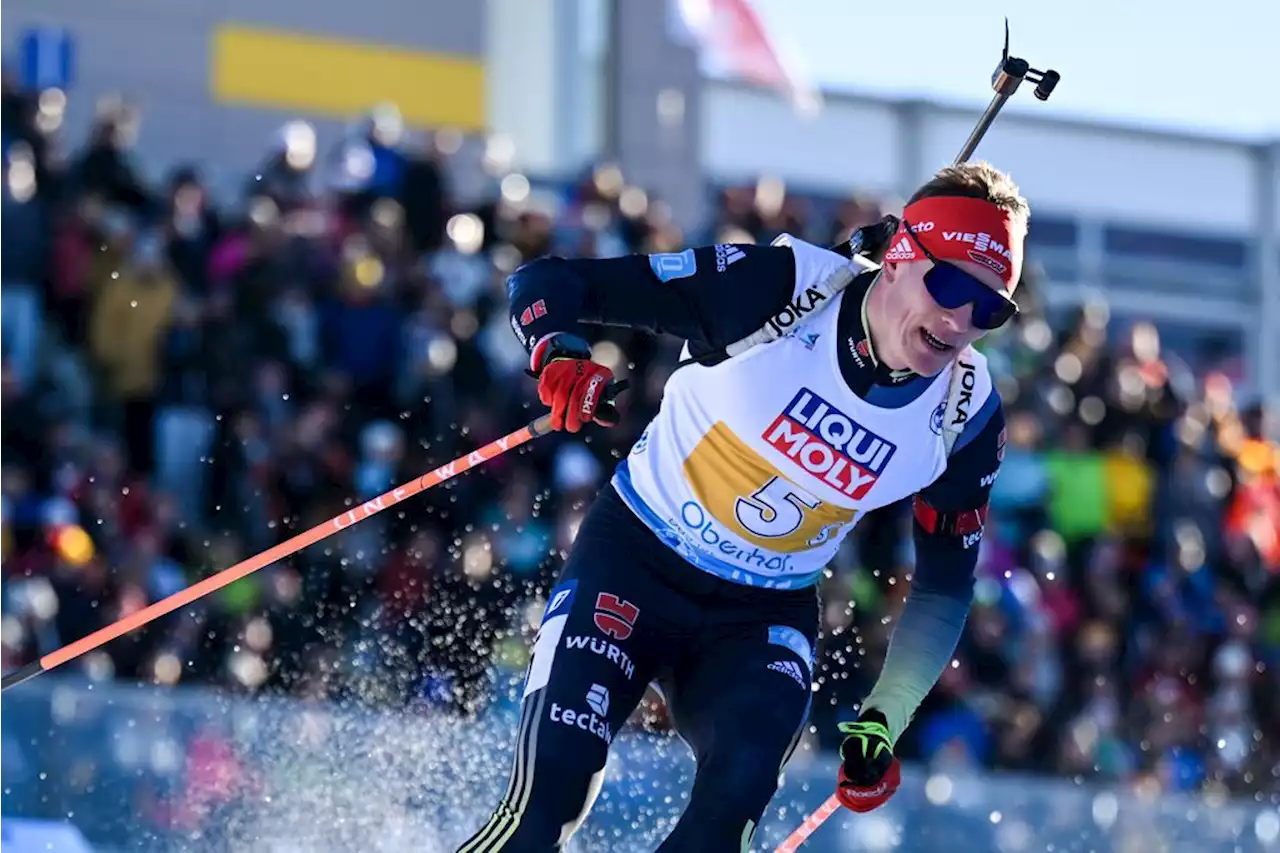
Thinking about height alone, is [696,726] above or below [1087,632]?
above

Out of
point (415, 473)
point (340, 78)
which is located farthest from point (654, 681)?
point (340, 78)

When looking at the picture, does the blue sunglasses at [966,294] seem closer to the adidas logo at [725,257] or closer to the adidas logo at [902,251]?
the adidas logo at [902,251]

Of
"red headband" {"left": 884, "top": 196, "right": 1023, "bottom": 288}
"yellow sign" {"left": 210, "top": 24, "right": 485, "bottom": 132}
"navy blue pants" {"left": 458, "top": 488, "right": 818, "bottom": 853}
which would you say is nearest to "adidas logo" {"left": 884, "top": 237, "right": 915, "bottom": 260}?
"red headband" {"left": 884, "top": 196, "right": 1023, "bottom": 288}

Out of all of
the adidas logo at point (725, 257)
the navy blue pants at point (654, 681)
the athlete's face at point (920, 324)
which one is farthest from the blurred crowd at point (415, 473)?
the athlete's face at point (920, 324)

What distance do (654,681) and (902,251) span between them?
3.70ft

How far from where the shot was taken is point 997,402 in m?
5.57

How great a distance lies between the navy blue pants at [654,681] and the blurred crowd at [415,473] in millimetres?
2990

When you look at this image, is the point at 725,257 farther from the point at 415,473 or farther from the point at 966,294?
the point at 415,473

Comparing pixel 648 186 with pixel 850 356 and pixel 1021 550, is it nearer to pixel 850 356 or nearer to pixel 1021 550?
pixel 1021 550

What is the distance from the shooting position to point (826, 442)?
536 cm

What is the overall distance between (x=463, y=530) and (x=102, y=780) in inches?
111

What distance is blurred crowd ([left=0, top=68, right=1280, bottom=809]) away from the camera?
9.02 m

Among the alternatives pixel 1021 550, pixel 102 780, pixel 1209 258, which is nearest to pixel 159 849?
pixel 102 780

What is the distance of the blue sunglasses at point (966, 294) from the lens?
203 inches
